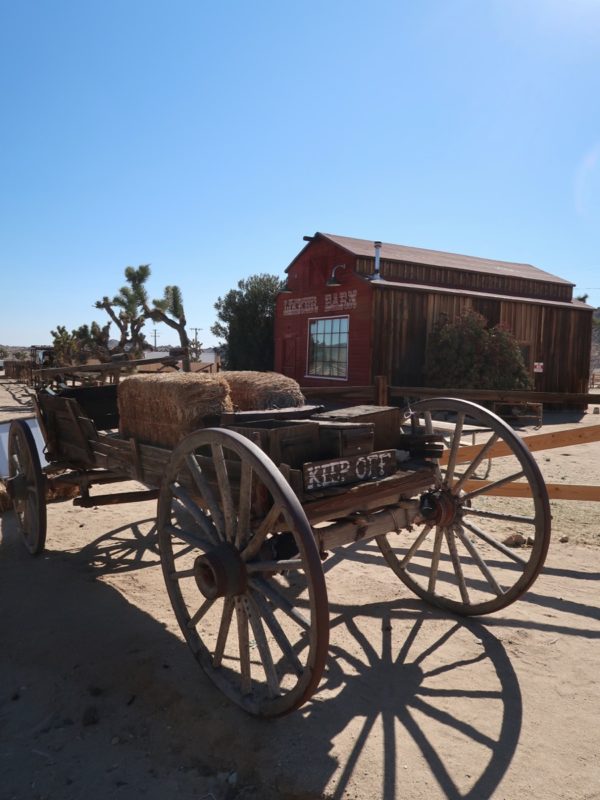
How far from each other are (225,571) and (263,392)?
5.22 ft

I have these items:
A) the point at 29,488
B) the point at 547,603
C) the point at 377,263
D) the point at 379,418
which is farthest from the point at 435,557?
the point at 377,263

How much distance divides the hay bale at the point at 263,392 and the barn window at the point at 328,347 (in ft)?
44.6

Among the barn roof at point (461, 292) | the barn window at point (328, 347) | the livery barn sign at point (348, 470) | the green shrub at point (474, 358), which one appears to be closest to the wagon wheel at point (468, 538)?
the livery barn sign at point (348, 470)

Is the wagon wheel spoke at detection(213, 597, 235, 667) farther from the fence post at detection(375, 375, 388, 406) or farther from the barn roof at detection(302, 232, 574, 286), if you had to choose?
the barn roof at detection(302, 232, 574, 286)

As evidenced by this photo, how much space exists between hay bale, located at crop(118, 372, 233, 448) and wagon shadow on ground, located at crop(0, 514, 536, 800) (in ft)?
4.14

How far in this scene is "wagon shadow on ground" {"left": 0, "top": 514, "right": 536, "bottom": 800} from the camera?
2.33 m

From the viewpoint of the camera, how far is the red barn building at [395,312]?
55.0 feet

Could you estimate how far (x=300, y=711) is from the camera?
2750 millimetres

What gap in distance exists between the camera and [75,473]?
4910mm

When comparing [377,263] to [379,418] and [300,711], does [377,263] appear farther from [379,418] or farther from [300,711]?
[300,711]

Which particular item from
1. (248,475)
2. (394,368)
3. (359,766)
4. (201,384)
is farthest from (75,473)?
(394,368)

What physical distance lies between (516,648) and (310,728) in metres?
1.44


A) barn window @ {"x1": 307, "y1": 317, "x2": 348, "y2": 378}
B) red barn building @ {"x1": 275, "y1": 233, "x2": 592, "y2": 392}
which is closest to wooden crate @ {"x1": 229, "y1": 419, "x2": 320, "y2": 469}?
red barn building @ {"x1": 275, "y1": 233, "x2": 592, "y2": 392}

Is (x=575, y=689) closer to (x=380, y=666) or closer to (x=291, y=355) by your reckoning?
(x=380, y=666)
